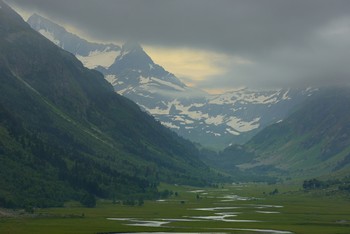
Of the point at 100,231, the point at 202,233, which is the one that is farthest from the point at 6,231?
the point at 202,233

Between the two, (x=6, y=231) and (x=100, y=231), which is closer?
(x=6, y=231)

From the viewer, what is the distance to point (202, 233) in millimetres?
199000

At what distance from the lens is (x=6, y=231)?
185000mm

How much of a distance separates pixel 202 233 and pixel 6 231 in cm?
5905

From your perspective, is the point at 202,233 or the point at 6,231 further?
the point at 202,233

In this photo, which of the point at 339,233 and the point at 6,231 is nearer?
the point at 6,231

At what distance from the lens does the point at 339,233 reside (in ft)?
655

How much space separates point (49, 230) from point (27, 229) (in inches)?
270

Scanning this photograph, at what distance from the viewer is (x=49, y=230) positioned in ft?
639

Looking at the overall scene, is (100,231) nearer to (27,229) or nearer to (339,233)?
(27,229)

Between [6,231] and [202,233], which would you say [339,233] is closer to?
[202,233]

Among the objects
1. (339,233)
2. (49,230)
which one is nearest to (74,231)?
(49,230)

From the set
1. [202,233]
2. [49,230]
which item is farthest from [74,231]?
[202,233]

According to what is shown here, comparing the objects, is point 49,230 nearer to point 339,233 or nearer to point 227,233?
point 227,233
